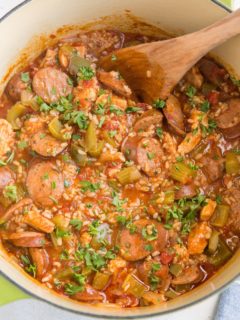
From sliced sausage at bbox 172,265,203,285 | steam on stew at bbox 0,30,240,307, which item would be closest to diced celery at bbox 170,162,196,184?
steam on stew at bbox 0,30,240,307

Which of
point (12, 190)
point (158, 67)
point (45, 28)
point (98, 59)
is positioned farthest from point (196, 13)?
point (12, 190)

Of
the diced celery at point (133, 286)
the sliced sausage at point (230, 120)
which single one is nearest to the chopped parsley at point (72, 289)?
the diced celery at point (133, 286)

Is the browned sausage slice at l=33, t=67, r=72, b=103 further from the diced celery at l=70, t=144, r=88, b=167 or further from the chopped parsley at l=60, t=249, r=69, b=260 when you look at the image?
the chopped parsley at l=60, t=249, r=69, b=260

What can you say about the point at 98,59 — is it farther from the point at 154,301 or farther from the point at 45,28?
the point at 154,301

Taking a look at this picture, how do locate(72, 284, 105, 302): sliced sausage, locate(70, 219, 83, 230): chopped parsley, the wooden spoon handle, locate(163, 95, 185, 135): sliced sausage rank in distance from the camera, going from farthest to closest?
locate(163, 95, 185, 135): sliced sausage
locate(70, 219, 83, 230): chopped parsley
locate(72, 284, 105, 302): sliced sausage
the wooden spoon handle

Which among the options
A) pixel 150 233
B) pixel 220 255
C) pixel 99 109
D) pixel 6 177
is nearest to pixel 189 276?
pixel 220 255

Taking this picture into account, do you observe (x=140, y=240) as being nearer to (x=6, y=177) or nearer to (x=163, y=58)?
(x=6, y=177)

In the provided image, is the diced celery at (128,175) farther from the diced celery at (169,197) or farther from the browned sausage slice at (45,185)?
the browned sausage slice at (45,185)
